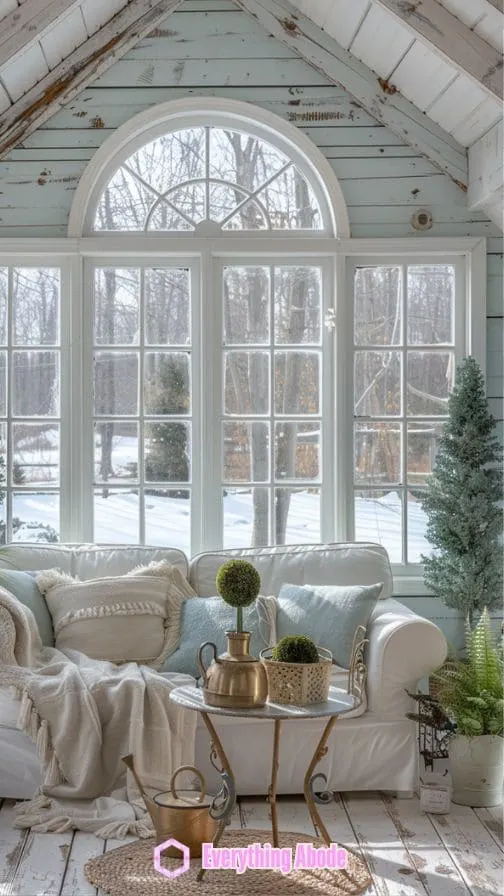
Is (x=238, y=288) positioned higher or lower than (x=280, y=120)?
lower

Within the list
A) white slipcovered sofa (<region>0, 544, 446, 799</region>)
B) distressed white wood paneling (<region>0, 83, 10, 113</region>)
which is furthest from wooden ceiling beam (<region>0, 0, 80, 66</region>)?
white slipcovered sofa (<region>0, 544, 446, 799</region>)

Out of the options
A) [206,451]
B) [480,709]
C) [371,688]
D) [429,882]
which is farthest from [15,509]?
[429,882]

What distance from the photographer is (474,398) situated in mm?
4855

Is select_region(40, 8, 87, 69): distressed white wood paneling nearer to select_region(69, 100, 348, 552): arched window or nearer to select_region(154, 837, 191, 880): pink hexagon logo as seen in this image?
select_region(69, 100, 348, 552): arched window

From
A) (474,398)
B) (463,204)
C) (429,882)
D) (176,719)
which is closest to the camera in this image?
(429,882)

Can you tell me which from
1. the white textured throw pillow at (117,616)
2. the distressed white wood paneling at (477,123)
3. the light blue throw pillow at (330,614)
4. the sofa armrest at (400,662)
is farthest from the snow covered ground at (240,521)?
the distressed white wood paneling at (477,123)

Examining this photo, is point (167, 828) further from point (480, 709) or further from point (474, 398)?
point (474, 398)

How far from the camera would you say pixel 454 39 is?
13.8 feet

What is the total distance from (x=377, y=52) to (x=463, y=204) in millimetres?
800

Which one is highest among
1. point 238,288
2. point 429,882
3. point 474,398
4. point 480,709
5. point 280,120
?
point 280,120

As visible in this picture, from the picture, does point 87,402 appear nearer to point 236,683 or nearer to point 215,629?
point 215,629

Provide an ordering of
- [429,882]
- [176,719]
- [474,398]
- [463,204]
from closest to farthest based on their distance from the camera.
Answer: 1. [429,882]
2. [176,719]
3. [474,398]
4. [463,204]

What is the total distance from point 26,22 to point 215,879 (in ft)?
10.4

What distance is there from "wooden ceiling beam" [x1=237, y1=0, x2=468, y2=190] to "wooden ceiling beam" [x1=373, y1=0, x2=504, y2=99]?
864 millimetres
